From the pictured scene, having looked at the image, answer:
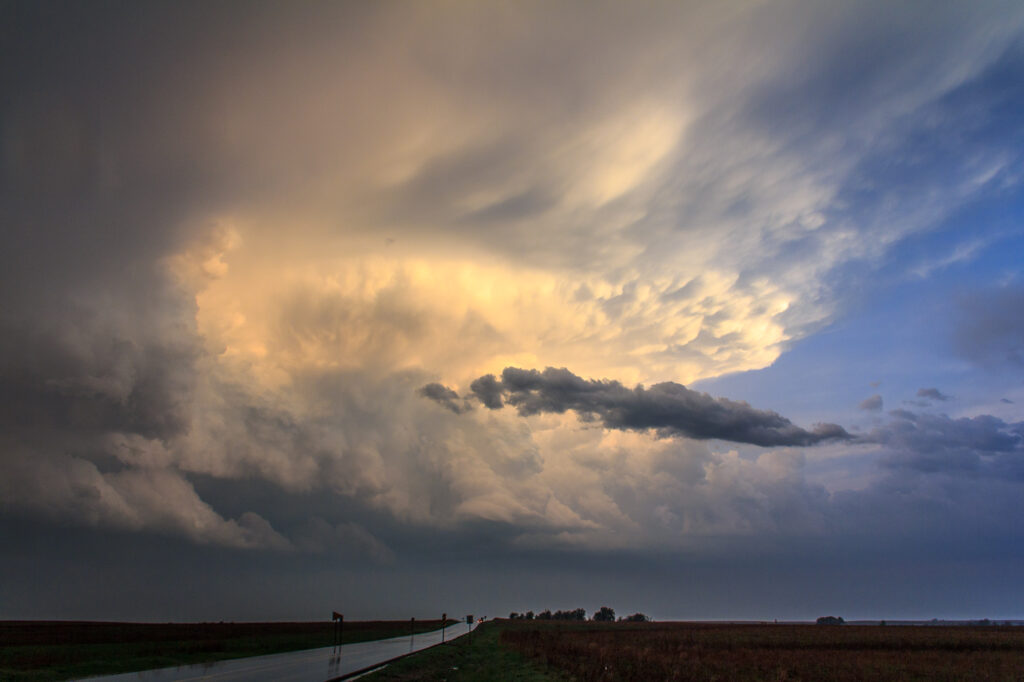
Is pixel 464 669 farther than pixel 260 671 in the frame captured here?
Yes

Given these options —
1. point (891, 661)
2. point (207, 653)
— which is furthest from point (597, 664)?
point (207, 653)

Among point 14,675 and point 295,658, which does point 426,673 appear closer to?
point 295,658

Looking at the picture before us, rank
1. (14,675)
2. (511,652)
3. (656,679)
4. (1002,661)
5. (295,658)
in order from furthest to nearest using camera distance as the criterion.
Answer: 1. (511,652)
2. (1002,661)
3. (295,658)
4. (656,679)
5. (14,675)

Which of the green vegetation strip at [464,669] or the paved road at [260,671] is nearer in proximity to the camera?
the paved road at [260,671]

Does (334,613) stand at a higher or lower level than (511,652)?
higher

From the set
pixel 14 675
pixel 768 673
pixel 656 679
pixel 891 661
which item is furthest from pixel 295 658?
pixel 891 661

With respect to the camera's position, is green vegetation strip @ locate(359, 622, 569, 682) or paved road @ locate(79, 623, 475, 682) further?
green vegetation strip @ locate(359, 622, 569, 682)

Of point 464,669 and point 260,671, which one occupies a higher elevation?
point 260,671

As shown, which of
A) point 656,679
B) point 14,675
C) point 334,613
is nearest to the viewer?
point 14,675

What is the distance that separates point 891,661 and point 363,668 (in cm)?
4113

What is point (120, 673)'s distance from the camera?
3538 centimetres

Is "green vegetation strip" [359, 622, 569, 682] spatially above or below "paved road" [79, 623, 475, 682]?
below

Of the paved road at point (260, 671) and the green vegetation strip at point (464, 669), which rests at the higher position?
the paved road at point (260, 671)

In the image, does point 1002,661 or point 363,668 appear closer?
point 363,668
